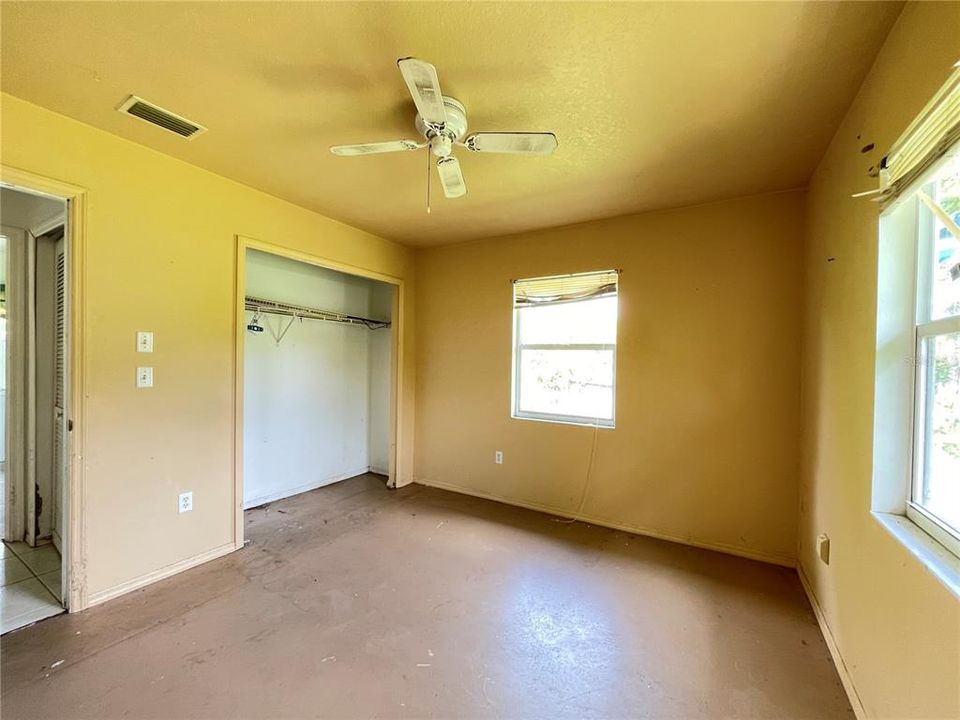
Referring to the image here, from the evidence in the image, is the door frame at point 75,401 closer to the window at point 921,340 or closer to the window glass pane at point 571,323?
the window glass pane at point 571,323

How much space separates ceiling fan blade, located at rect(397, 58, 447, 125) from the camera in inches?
47.3

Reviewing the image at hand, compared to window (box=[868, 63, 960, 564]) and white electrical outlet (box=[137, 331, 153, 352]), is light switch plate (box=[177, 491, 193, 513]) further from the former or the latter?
window (box=[868, 63, 960, 564])

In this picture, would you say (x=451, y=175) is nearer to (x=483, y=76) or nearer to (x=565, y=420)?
(x=483, y=76)

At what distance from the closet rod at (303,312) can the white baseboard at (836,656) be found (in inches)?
158

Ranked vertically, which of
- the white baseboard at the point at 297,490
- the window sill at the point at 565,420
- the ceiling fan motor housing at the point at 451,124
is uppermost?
the ceiling fan motor housing at the point at 451,124

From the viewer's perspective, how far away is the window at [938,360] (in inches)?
45.8

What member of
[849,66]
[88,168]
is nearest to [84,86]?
[88,168]

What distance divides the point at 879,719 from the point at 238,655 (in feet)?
7.83

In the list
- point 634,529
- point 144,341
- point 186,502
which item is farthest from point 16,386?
point 634,529

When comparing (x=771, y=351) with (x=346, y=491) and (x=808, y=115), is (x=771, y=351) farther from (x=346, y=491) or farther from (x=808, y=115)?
(x=346, y=491)

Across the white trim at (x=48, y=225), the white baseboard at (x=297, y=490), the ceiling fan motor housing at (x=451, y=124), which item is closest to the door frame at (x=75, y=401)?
the white trim at (x=48, y=225)

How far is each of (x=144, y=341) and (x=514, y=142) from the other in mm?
2234

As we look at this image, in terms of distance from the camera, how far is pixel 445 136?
1.66 meters

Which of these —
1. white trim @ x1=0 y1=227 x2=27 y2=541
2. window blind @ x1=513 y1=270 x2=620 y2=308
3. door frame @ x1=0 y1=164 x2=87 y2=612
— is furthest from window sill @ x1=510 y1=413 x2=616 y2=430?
white trim @ x1=0 y1=227 x2=27 y2=541
